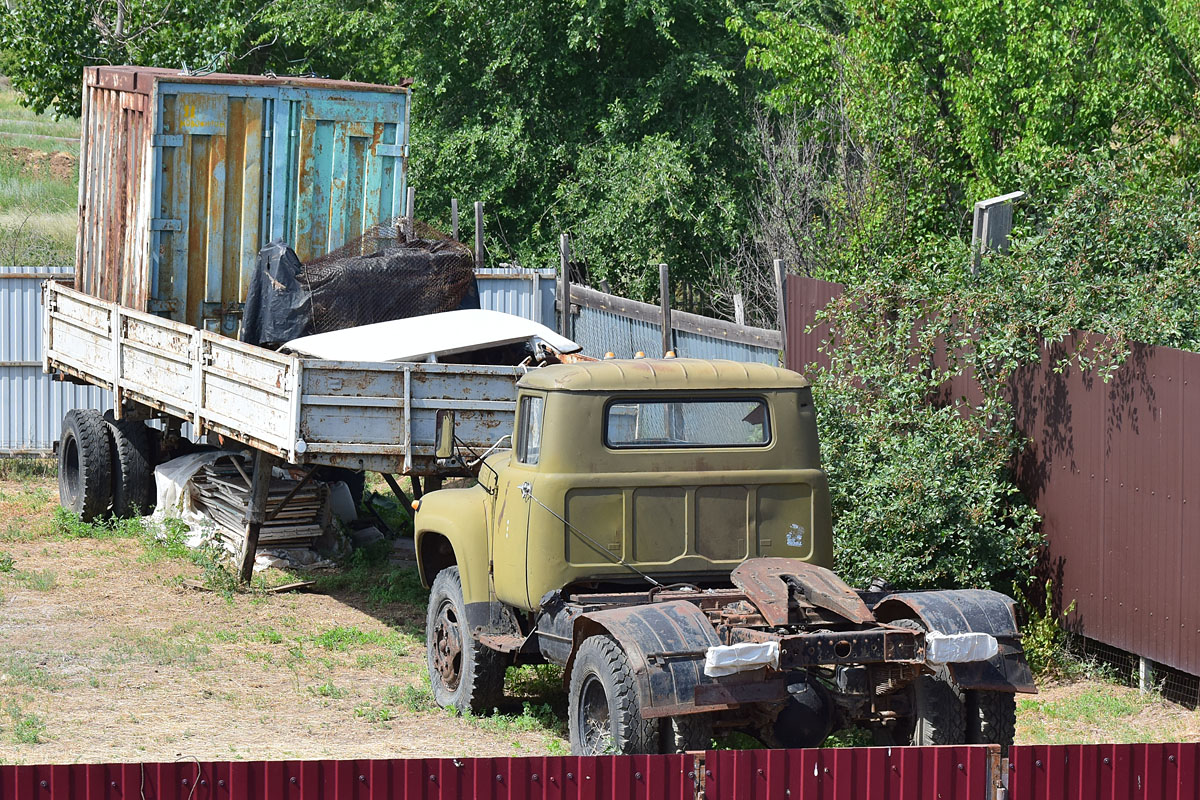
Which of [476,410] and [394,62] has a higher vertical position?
[394,62]

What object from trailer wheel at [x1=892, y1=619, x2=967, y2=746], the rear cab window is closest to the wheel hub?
the rear cab window

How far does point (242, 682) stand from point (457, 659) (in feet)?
5.18

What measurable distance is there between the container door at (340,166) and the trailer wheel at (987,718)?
7.85 meters

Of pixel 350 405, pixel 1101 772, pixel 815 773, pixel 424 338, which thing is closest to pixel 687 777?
pixel 815 773

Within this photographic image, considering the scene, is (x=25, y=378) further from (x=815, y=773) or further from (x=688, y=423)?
(x=815, y=773)

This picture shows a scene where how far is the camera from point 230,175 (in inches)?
487

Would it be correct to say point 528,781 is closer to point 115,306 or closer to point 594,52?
point 115,306

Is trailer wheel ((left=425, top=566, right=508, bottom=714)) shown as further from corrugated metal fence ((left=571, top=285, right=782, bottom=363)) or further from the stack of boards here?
corrugated metal fence ((left=571, top=285, right=782, bottom=363))

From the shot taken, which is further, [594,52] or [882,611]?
[594,52]

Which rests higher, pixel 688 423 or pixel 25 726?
pixel 688 423

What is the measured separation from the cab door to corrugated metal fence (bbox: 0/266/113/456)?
10.1 meters

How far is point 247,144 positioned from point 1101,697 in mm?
8180

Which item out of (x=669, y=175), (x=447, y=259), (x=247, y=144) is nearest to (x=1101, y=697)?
(x=447, y=259)

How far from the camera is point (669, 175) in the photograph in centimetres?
1886
